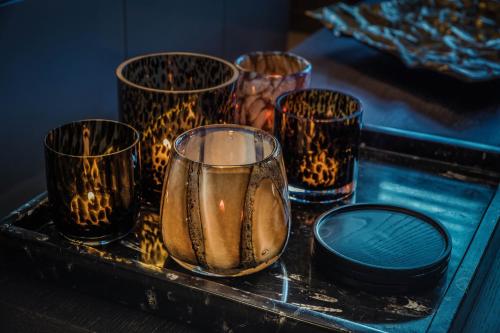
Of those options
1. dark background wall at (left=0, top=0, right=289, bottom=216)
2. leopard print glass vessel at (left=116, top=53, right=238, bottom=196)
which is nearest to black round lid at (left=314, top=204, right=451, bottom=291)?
leopard print glass vessel at (left=116, top=53, right=238, bottom=196)

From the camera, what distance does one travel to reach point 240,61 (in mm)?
853

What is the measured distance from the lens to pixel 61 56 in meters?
1.21

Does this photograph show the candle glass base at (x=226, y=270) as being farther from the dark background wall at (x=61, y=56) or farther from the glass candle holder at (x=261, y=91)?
the dark background wall at (x=61, y=56)

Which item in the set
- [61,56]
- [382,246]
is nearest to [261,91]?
[382,246]

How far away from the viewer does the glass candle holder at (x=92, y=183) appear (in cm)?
58

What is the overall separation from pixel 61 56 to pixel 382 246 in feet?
2.59

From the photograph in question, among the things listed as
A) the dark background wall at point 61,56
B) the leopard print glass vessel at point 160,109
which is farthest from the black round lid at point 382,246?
the dark background wall at point 61,56

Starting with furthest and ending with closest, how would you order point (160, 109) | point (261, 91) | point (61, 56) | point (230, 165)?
point (61, 56) < point (261, 91) < point (160, 109) < point (230, 165)

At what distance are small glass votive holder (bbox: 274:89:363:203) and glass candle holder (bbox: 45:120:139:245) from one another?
0.49 ft

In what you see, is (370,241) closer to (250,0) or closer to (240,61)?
(240,61)

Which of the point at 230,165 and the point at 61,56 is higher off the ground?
the point at 230,165

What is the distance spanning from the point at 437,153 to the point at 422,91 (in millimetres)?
249

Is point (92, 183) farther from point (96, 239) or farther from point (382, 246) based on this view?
point (382, 246)

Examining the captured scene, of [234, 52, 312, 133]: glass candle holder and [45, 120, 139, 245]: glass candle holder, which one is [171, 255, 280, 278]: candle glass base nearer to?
[45, 120, 139, 245]: glass candle holder
